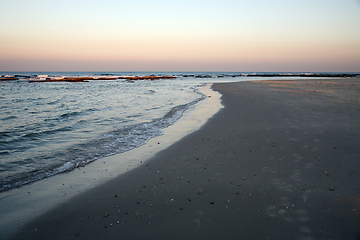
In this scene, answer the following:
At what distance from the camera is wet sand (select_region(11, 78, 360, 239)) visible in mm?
3402

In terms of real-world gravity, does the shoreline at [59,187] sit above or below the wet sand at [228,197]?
below

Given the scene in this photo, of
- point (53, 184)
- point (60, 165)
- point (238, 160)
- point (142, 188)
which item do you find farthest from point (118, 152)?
point (238, 160)

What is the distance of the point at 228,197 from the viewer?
14.1 feet

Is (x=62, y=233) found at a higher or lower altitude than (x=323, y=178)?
lower

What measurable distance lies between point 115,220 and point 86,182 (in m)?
2.08

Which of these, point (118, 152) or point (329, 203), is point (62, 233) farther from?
point (329, 203)

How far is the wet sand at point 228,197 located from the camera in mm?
3402

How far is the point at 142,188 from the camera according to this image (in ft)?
15.7

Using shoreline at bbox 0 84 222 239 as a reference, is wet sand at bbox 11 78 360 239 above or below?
above

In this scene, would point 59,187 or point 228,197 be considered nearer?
point 228,197

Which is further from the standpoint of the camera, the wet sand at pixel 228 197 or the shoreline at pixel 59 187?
the shoreline at pixel 59 187

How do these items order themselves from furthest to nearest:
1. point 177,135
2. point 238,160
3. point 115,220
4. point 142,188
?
point 177,135 → point 238,160 → point 142,188 → point 115,220

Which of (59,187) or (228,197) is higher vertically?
(228,197)

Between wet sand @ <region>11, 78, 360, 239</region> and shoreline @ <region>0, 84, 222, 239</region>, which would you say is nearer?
wet sand @ <region>11, 78, 360, 239</region>
